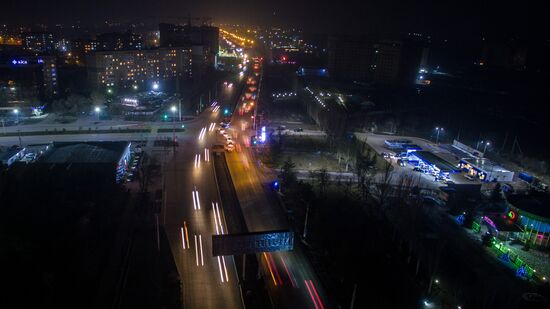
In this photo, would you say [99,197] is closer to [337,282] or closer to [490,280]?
[337,282]

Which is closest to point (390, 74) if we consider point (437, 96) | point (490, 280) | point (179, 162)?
point (437, 96)

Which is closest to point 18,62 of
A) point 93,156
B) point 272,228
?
point 93,156

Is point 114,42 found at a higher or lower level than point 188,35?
lower

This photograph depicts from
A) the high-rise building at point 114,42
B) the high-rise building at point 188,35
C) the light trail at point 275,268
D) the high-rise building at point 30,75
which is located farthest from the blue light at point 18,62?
the light trail at point 275,268

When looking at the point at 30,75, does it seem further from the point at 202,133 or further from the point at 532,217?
the point at 532,217

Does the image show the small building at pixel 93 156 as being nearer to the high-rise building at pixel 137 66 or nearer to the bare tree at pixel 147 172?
the bare tree at pixel 147 172
